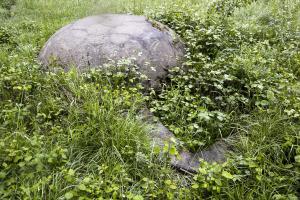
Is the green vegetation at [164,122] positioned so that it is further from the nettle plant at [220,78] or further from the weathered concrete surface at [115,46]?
the weathered concrete surface at [115,46]

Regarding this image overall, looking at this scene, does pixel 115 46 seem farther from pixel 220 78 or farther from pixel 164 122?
pixel 220 78

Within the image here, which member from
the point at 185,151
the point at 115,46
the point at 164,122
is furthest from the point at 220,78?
the point at 115,46

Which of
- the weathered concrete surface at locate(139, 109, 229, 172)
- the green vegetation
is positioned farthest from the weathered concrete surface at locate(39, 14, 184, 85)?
the weathered concrete surface at locate(139, 109, 229, 172)

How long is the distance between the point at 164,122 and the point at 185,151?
44 cm

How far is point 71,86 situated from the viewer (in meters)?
2.91

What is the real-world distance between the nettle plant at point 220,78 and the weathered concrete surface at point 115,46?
0.75 feet

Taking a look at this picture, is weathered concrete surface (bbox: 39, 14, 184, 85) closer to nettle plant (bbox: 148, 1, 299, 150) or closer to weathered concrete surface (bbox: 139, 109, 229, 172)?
nettle plant (bbox: 148, 1, 299, 150)

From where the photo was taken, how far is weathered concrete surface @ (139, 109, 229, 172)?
261 centimetres

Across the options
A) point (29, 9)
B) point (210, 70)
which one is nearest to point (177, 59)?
point (210, 70)

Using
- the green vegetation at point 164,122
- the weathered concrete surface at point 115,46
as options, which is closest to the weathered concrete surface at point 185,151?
the green vegetation at point 164,122

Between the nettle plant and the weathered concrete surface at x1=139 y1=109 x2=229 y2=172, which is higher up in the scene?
the nettle plant

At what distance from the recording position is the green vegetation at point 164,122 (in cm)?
220

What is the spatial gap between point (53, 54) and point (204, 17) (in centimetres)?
239

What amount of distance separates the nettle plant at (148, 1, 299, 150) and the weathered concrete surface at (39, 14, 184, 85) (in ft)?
0.75
